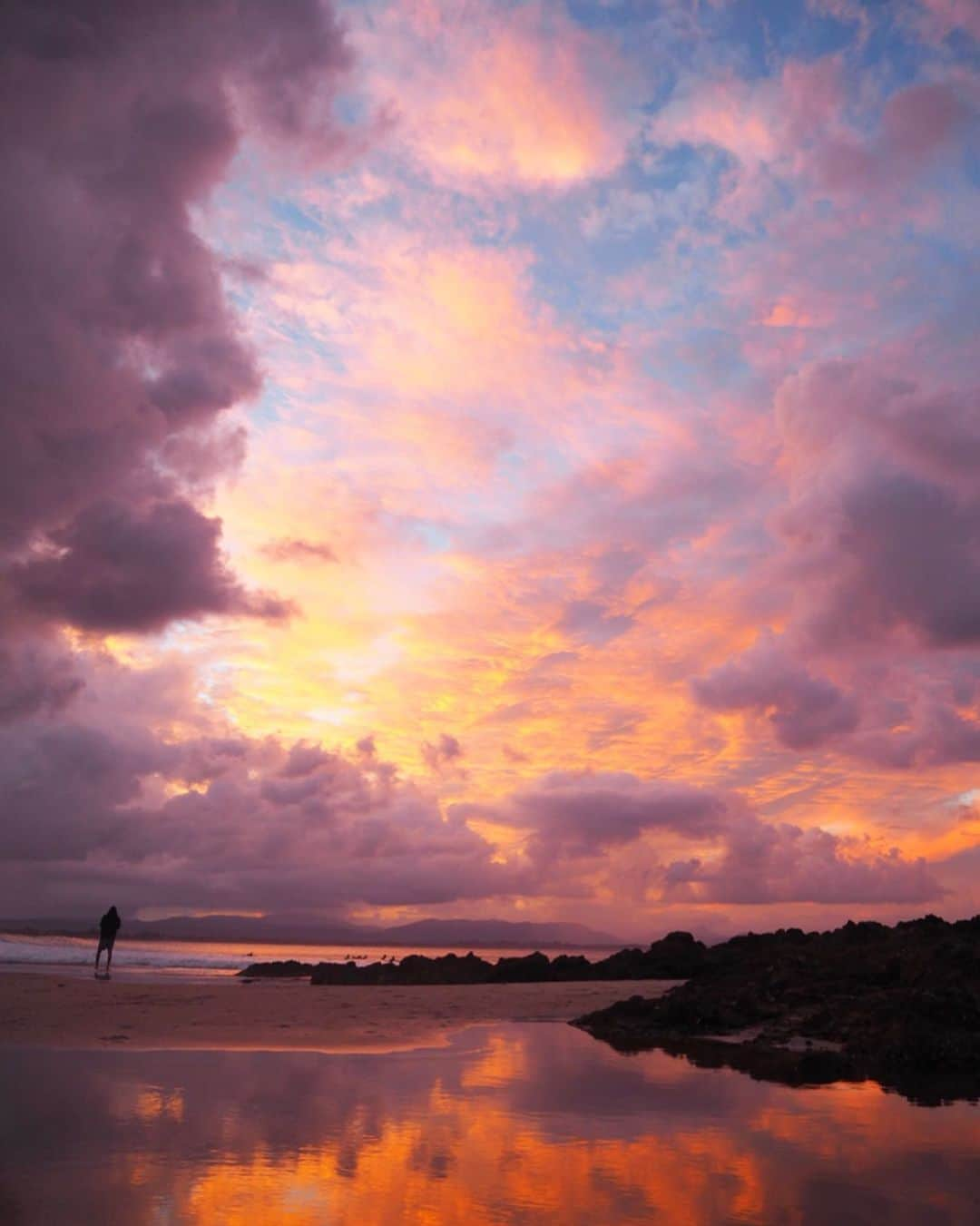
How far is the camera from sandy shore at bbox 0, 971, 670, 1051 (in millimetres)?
14273

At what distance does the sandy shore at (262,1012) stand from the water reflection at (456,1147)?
262 centimetres

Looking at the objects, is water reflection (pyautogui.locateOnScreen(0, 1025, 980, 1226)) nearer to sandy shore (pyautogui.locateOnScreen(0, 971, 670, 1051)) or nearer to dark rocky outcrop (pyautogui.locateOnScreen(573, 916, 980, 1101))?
dark rocky outcrop (pyautogui.locateOnScreen(573, 916, 980, 1101))

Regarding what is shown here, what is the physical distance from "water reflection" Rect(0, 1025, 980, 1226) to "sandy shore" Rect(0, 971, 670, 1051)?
103 inches

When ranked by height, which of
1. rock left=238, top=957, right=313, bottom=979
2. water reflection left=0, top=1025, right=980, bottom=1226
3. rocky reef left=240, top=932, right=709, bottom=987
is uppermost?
water reflection left=0, top=1025, right=980, bottom=1226

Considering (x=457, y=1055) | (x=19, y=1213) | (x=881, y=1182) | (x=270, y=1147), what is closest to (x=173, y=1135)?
(x=270, y=1147)

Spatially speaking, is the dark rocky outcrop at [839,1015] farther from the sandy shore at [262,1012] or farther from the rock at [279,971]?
the rock at [279,971]

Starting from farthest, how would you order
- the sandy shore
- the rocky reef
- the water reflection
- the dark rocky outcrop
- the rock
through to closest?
the rock < the rocky reef < the sandy shore < the dark rocky outcrop < the water reflection

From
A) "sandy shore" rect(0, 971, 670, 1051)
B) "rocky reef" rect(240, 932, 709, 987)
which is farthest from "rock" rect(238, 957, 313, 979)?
"sandy shore" rect(0, 971, 670, 1051)

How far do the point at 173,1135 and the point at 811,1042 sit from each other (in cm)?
995

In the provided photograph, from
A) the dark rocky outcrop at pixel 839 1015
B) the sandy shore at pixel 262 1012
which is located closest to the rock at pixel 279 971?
the sandy shore at pixel 262 1012

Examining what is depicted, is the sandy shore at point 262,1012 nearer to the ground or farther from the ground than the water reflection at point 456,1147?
nearer to the ground

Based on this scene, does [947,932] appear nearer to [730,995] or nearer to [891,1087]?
[730,995]

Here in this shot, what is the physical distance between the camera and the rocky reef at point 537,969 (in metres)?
31.1

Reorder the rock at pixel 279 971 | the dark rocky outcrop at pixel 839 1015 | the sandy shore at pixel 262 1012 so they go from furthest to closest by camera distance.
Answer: the rock at pixel 279 971 < the sandy shore at pixel 262 1012 < the dark rocky outcrop at pixel 839 1015
